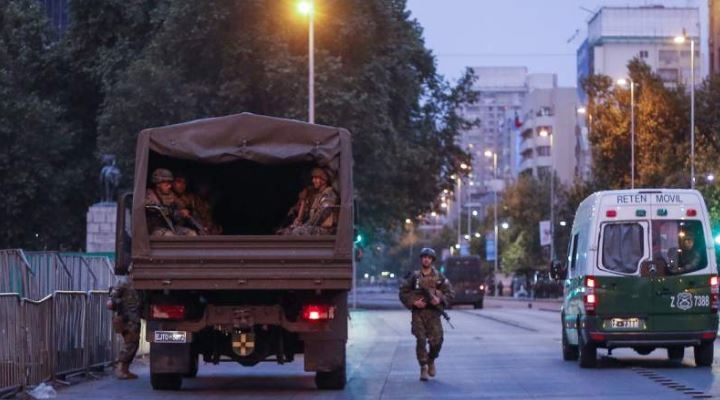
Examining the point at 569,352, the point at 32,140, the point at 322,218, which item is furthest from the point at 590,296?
the point at 32,140

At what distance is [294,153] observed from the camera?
2061 cm

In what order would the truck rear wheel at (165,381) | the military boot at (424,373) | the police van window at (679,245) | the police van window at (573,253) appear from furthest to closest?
the police van window at (573,253)
the police van window at (679,245)
the military boot at (424,373)
the truck rear wheel at (165,381)

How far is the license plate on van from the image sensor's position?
939 inches

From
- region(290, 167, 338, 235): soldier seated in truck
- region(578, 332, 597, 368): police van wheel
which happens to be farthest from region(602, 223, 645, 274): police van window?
region(290, 167, 338, 235): soldier seated in truck

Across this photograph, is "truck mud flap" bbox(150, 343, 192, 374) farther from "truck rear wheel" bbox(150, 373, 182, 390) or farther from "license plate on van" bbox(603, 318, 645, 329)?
"license plate on van" bbox(603, 318, 645, 329)

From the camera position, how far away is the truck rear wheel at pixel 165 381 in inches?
795

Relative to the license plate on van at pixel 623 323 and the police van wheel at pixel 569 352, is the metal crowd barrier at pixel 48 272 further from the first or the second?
the police van wheel at pixel 569 352

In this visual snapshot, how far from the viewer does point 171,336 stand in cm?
1952

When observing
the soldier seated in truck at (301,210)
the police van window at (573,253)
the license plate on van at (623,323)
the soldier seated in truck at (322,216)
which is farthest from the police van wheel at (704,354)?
the soldier seated in truck at (322,216)

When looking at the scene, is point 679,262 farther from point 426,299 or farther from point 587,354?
point 426,299

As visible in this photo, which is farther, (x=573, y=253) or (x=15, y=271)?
(x=573, y=253)

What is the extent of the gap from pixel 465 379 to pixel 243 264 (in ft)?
15.6

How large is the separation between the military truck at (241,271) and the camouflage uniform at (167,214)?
0.17m

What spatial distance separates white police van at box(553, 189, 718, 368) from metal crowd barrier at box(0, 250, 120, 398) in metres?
7.18
